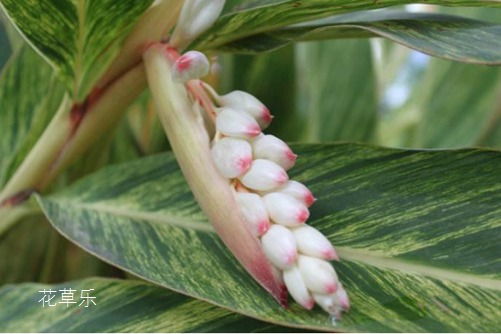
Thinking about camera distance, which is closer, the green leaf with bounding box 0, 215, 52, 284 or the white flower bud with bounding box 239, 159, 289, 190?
the white flower bud with bounding box 239, 159, 289, 190

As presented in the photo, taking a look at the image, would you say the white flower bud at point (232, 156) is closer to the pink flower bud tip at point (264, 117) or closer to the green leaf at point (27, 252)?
the pink flower bud tip at point (264, 117)

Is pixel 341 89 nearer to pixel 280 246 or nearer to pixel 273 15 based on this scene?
pixel 273 15

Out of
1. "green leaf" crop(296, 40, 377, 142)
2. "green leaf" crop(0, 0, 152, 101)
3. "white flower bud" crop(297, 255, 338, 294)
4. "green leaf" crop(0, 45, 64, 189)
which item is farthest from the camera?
"green leaf" crop(296, 40, 377, 142)

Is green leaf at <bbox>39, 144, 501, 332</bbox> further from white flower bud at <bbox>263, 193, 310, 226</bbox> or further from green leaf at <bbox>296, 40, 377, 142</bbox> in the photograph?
green leaf at <bbox>296, 40, 377, 142</bbox>

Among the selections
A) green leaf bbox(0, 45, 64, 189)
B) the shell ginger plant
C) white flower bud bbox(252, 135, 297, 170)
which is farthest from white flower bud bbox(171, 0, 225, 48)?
green leaf bbox(0, 45, 64, 189)

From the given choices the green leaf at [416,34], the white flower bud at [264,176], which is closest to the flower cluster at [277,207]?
the white flower bud at [264,176]

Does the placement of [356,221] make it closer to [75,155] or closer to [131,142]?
[75,155]
